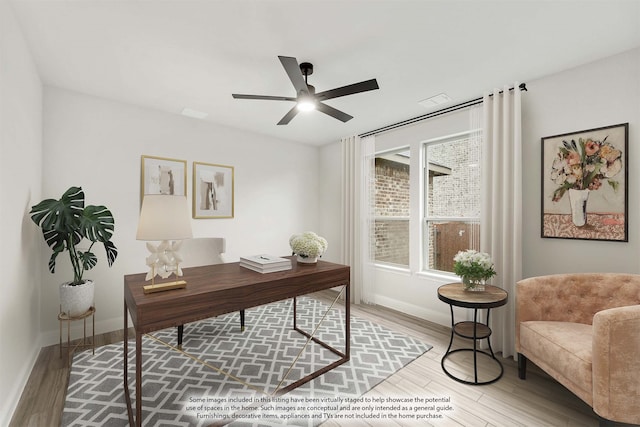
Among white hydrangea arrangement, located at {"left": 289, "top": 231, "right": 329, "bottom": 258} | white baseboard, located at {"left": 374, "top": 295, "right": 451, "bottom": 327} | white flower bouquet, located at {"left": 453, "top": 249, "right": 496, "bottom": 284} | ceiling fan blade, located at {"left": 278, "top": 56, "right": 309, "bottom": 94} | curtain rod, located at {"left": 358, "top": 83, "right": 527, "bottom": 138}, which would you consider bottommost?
white baseboard, located at {"left": 374, "top": 295, "right": 451, "bottom": 327}

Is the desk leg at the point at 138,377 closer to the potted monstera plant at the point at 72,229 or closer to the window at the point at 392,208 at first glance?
the potted monstera plant at the point at 72,229

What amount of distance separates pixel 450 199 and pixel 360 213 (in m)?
1.24

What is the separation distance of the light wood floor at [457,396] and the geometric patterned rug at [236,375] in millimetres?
88

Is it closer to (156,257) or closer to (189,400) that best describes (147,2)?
(156,257)

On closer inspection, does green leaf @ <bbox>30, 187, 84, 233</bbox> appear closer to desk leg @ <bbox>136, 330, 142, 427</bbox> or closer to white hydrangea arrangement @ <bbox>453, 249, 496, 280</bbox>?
desk leg @ <bbox>136, 330, 142, 427</bbox>

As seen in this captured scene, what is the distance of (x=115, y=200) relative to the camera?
3127 mm

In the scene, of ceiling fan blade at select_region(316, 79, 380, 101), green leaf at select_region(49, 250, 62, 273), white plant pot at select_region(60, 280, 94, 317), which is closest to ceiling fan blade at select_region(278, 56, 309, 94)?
ceiling fan blade at select_region(316, 79, 380, 101)

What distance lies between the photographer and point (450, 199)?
11.2 feet

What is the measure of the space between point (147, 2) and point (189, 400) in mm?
2542

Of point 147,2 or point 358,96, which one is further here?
point 358,96

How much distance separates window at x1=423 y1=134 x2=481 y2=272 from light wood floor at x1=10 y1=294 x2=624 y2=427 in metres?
1.24

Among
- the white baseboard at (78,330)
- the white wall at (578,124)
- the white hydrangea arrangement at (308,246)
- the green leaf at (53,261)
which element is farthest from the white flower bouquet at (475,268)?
the white baseboard at (78,330)

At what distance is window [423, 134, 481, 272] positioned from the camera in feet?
9.89

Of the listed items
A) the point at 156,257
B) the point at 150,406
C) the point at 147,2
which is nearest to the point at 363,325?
the point at 150,406
